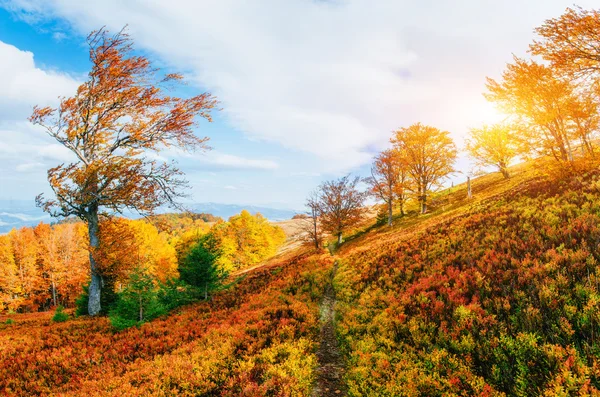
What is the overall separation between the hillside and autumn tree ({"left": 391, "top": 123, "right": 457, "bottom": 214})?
21.4 meters

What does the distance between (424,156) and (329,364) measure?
3304cm

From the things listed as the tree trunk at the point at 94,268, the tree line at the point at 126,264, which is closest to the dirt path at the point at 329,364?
the tree line at the point at 126,264

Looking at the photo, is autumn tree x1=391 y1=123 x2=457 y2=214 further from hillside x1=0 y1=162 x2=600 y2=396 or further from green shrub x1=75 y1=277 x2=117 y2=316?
green shrub x1=75 y1=277 x2=117 y2=316

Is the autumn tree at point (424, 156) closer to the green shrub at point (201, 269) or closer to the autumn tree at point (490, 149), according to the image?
the autumn tree at point (490, 149)

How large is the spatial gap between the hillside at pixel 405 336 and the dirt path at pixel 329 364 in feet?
0.25

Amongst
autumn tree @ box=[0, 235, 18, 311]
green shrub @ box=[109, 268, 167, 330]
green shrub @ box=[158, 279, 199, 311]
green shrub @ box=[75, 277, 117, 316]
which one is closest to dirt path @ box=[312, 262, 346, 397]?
green shrub @ box=[158, 279, 199, 311]

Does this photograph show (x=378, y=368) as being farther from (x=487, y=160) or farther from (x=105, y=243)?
(x=487, y=160)

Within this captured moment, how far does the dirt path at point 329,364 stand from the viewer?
766 cm

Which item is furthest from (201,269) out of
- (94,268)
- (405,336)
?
(405,336)

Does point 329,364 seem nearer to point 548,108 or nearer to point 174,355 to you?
point 174,355

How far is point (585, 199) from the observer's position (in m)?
12.5

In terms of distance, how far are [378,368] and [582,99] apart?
22125mm

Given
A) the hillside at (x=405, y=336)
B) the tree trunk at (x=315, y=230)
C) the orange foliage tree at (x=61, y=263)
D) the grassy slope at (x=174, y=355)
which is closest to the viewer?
the hillside at (x=405, y=336)

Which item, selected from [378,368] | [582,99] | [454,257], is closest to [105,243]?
[378,368]
